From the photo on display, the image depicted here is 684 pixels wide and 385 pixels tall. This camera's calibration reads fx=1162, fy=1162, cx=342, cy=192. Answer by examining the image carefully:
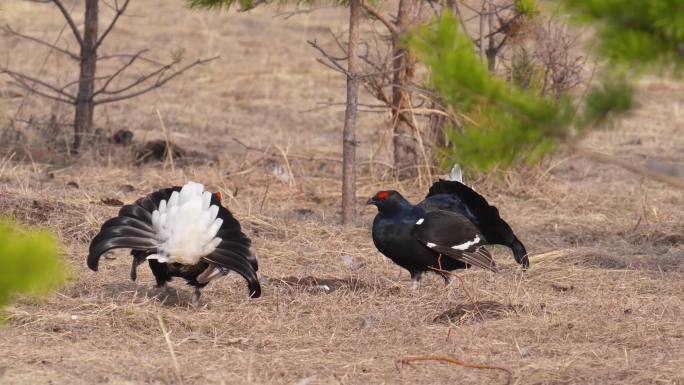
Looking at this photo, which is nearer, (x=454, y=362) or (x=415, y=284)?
(x=454, y=362)

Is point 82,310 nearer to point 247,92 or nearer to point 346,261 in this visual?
point 346,261

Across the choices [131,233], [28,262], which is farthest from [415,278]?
[28,262]

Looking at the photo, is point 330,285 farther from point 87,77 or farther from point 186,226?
point 87,77

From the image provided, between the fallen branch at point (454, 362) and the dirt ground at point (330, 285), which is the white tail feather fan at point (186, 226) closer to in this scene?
the dirt ground at point (330, 285)

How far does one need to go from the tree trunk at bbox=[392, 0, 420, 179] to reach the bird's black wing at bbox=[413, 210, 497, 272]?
1.90 metres

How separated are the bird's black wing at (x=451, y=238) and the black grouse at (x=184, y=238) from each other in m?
1.10

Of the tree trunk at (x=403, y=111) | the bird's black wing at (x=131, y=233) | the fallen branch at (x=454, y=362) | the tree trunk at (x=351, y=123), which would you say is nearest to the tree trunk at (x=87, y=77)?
the tree trunk at (x=403, y=111)

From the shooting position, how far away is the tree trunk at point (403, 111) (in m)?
8.42

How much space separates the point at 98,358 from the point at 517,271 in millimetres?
2859

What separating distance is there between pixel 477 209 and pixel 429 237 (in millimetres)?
639

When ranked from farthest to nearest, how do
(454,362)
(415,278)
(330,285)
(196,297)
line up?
(415,278), (330,285), (196,297), (454,362)

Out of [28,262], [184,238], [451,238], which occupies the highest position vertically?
[28,262]

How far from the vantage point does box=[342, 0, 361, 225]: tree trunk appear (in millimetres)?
7199

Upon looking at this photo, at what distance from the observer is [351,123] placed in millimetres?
7367
